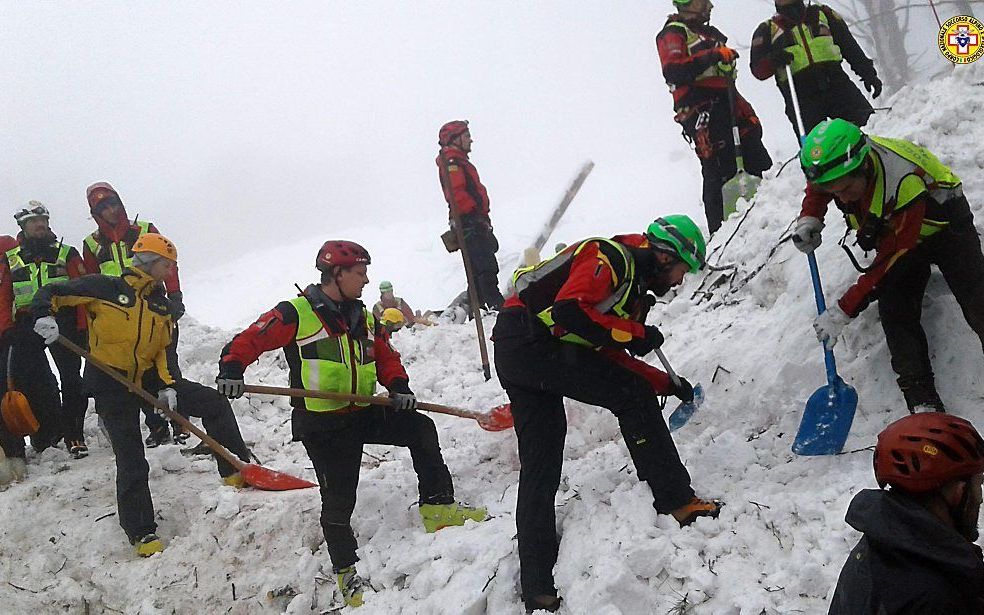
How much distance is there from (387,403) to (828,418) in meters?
2.54

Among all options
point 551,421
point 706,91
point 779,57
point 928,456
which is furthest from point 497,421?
point 928,456

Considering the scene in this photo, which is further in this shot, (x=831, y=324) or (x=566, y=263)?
(x=831, y=324)

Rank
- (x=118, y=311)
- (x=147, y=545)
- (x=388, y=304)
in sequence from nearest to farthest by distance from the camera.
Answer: (x=147, y=545), (x=118, y=311), (x=388, y=304)

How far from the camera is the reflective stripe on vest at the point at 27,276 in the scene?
20.5 feet

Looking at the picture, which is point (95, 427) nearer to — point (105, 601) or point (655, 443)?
point (105, 601)

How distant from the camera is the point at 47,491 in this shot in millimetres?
5719

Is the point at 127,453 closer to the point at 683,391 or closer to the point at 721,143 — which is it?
the point at 683,391

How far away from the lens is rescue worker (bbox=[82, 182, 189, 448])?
6.50 meters

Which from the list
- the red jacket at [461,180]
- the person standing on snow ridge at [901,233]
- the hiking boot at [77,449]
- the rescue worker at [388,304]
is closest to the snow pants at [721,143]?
the red jacket at [461,180]

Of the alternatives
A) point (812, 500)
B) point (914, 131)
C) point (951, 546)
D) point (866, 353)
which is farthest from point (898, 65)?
point (951, 546)

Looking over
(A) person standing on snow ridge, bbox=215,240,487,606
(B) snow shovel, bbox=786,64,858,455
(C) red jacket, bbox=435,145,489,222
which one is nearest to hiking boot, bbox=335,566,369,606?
(A) person standing on snow ridge, bbox=215,240,487,606

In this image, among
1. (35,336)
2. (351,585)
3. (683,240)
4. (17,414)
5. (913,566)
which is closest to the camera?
(913,566)

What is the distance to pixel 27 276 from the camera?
246 inches

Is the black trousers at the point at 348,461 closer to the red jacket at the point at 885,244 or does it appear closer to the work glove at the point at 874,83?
the red jacket at the point at 885,244
